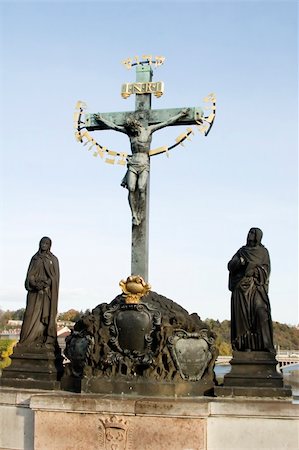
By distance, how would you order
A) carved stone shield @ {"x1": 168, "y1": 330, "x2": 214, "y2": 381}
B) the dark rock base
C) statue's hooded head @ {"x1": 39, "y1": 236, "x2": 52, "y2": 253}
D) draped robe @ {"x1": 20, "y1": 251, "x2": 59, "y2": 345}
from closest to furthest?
the dark rock base, carved stone shield @ {"x1": 168, "y1": 330, "x2": 214, "y2": 381}, draped robe @ {"x1": 20, "y1": 251, "x2": 59, "y2": 345}, statue's hooded head @ {"x1": 39, "y1": 236, "x2": 52, "y2": 253}

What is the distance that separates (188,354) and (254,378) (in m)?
1.04

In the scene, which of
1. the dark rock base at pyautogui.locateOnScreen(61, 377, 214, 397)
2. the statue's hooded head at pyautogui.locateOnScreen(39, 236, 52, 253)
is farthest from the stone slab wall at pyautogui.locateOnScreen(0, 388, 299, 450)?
the statue's hooded head at pyautogui.locateOnScreen(39, 236, 52, 253)

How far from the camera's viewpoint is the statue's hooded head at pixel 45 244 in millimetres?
11641

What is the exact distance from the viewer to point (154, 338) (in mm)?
10320

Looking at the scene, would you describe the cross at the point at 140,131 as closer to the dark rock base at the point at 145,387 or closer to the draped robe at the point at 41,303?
the draped robe at the point at 41,303

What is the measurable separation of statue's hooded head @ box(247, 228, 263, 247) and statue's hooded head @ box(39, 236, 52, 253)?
342 cm

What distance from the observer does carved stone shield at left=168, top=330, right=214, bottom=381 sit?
10.2 meters

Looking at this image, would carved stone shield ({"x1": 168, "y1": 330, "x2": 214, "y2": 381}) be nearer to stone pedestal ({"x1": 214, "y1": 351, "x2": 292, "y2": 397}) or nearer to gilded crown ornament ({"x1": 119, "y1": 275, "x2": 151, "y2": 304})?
stone pedestal ({"x1": 214, "y1": 351, "x2": 292, "y2": 397})

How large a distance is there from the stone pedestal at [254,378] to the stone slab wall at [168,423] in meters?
0.22

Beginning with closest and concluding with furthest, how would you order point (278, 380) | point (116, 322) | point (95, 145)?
point (278, 380) → point (116, 322) → point (95, 145)

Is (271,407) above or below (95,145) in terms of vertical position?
below

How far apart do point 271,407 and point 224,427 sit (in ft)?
2.30

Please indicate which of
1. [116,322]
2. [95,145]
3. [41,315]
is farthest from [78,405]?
[95,145]

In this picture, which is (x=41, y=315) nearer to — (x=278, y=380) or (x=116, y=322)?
(x=116, y=322)
